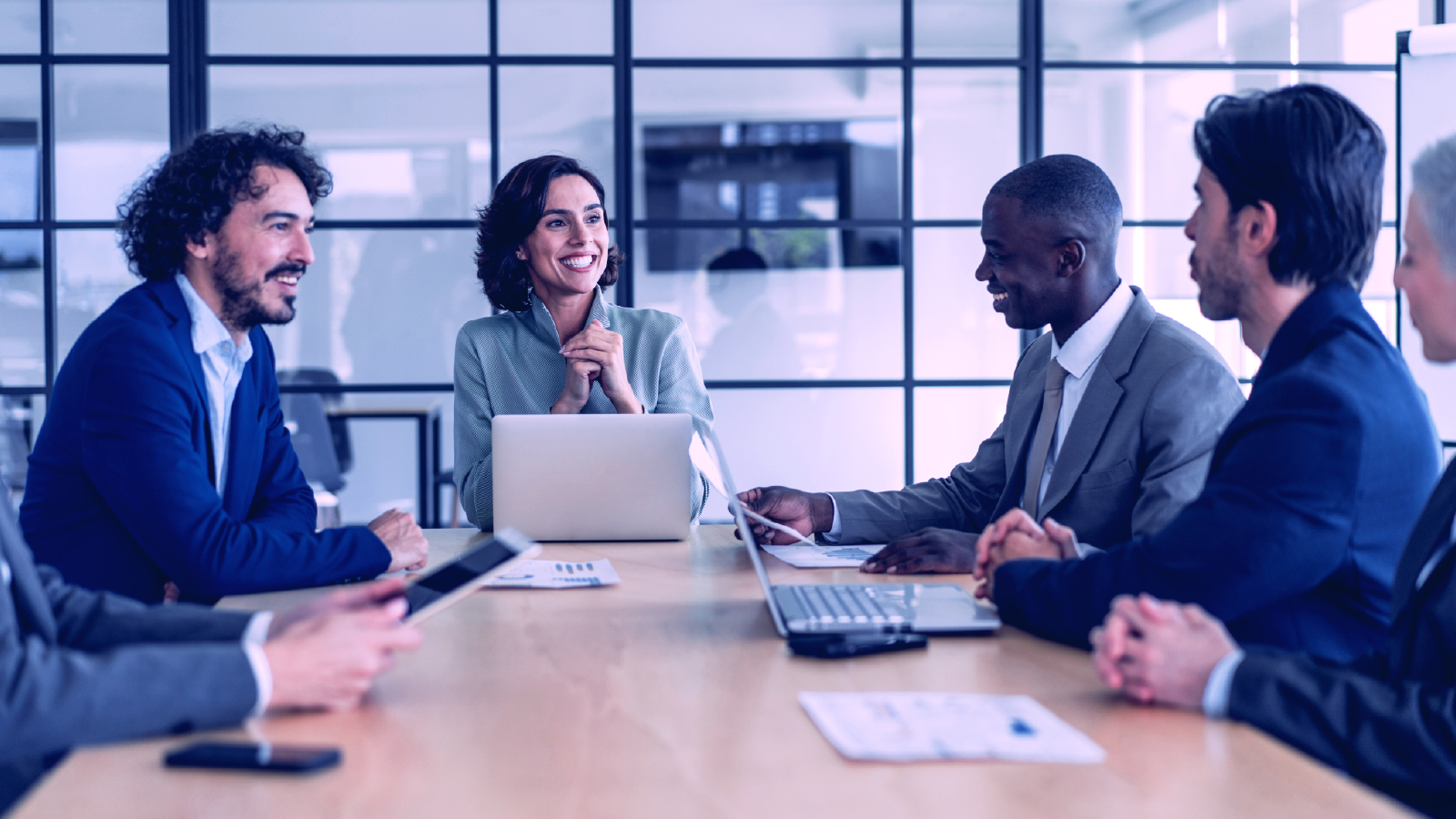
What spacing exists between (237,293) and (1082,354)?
1.47 meters

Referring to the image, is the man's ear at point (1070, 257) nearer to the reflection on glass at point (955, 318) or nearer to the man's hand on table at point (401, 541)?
the man's hand on table at point (401, 541)

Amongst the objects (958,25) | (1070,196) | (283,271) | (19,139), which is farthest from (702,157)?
(283,271)

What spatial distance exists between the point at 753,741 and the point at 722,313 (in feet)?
12.8

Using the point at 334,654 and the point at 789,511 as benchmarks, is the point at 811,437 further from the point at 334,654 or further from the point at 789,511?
the point at 334,654

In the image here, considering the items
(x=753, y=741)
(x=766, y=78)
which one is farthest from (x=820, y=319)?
(x=753, y=741)

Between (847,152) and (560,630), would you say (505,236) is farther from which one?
(847,152)

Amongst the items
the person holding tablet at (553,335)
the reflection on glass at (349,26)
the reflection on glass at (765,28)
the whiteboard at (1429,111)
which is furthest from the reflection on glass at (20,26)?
the whiteboard at (1429,111)

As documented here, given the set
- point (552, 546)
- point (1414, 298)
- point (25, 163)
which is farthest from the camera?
point (25, 163)

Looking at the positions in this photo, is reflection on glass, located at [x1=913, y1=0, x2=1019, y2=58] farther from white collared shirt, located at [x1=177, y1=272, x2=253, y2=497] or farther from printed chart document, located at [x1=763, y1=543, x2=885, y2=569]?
white collared shirt, located at [x1=177, y1=272, x2=253, y2=497]

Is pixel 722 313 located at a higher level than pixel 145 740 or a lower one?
higher

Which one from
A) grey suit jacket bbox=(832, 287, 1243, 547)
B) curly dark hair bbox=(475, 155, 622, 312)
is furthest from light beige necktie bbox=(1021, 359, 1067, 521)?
curly dark hair bbox=(475, 155, 622, 312)

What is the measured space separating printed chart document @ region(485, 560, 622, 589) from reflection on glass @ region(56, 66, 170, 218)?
3.59 metres

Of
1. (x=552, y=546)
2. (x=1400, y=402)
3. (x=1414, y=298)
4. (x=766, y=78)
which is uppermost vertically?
(x=766, y=78)

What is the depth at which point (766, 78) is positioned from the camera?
15.8 ft
